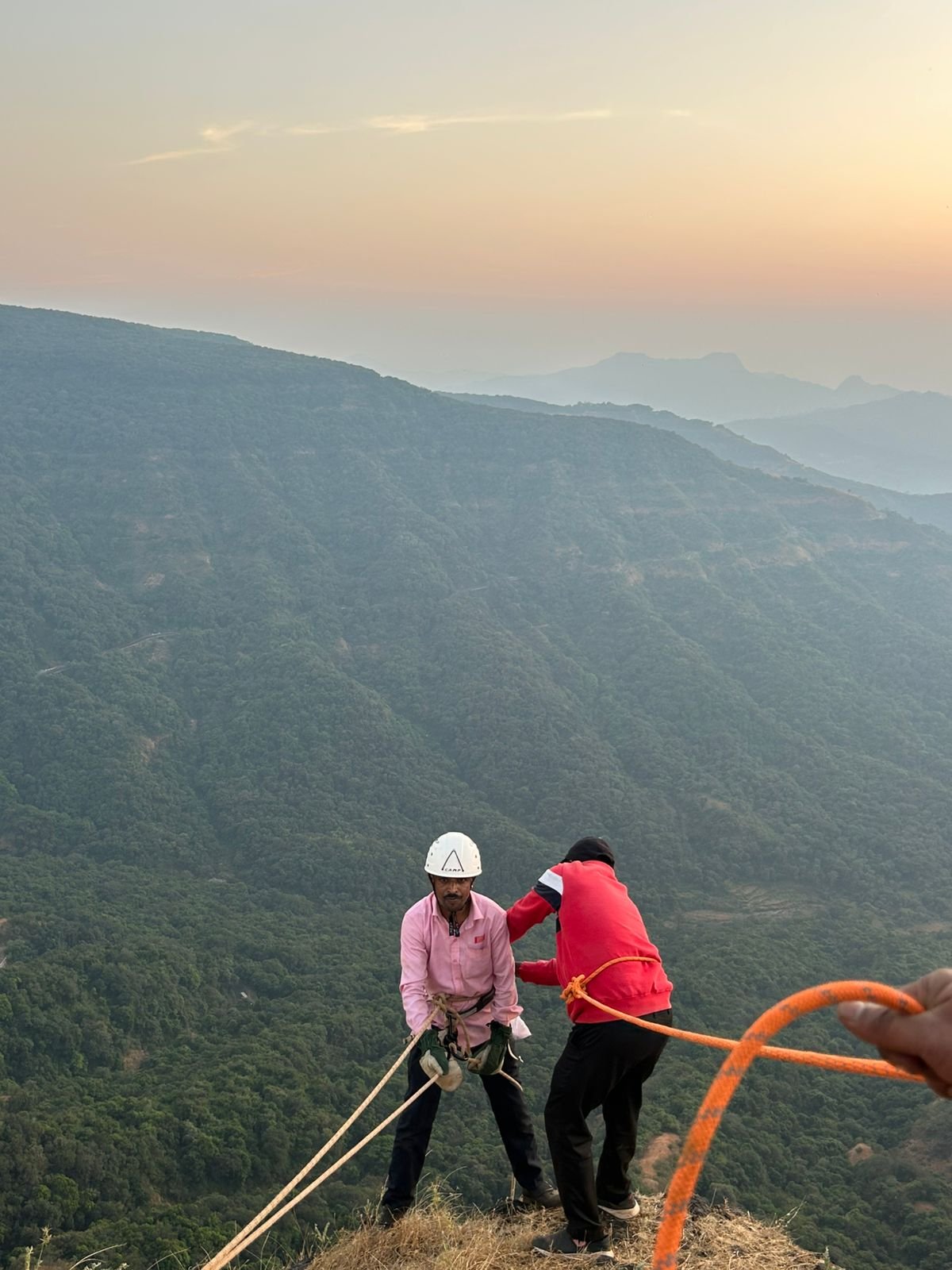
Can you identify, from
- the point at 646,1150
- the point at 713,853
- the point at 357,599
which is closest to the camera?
the point at 646,1150

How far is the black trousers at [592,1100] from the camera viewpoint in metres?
4.59

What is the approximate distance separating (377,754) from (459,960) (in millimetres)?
66661

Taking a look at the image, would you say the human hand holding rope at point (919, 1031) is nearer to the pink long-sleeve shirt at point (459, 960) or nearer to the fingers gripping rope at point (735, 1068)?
the fingers gripping rope at point (735, 1068)

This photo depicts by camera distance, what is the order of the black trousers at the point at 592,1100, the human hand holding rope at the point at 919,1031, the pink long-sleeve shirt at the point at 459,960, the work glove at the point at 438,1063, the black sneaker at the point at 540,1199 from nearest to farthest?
the human hand holding rope at the point at 919,1031
the black trousers at the point at 592,1100
the work glove at the point at 438,1063
the pink long-sleeve shirt at the point at 459,960
the black sneaker at the point at 540,1199

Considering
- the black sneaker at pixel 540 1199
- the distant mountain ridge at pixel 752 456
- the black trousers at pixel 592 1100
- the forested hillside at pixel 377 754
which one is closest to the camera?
the black trousers at pixel 592 1100

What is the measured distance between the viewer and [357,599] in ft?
308

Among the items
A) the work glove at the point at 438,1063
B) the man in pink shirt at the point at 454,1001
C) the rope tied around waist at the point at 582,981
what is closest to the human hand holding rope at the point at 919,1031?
the rope tied around waist at the point at 582,981

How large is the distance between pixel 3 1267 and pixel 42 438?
4076 inches

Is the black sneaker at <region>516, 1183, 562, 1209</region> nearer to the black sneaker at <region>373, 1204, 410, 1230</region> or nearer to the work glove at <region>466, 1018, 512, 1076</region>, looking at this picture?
the black sneaker at <region>373, 1204, 410, 1230</region>

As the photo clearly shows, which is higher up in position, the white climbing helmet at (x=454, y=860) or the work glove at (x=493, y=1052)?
the white climbing helmet at (x=454, y=860)

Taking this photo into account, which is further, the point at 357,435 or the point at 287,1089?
the point at 357,435

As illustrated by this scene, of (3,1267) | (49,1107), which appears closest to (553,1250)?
(3,1267)

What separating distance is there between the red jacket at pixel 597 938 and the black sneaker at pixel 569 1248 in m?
1.23

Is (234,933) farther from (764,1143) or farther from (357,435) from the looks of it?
(357,435)
